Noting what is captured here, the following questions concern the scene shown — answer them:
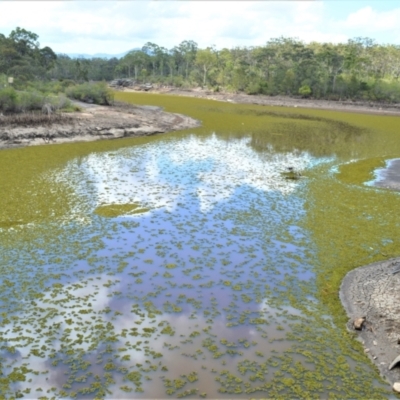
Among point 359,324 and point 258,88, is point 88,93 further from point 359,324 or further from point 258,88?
point 258,88

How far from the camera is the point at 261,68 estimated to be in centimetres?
9612

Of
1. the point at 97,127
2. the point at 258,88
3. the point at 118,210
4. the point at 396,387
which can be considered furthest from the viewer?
the point at 258,88

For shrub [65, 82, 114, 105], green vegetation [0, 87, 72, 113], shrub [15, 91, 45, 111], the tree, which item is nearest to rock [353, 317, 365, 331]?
green vegetation [0, 87, 72, 113]

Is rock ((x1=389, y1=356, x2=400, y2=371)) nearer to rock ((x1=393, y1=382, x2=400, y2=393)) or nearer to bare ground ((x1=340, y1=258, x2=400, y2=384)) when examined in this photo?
bare ground ((x1=340, y1=258, x2=400, y2=384))

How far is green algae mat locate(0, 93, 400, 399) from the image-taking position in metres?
8.69

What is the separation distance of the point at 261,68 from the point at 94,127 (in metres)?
70.1

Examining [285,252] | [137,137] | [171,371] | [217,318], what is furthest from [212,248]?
[137,137]

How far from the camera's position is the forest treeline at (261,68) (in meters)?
61.0

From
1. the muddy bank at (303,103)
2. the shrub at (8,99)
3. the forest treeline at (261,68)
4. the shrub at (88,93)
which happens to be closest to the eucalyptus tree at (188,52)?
the forest treeline at (261,68)

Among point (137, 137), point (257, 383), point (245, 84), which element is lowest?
point (257, 383)

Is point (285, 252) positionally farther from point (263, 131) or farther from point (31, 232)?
point (263, 131)

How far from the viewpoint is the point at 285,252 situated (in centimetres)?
1466

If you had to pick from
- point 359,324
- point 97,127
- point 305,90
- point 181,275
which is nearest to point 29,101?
point 97,127

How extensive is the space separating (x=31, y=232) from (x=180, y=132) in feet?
85.9
